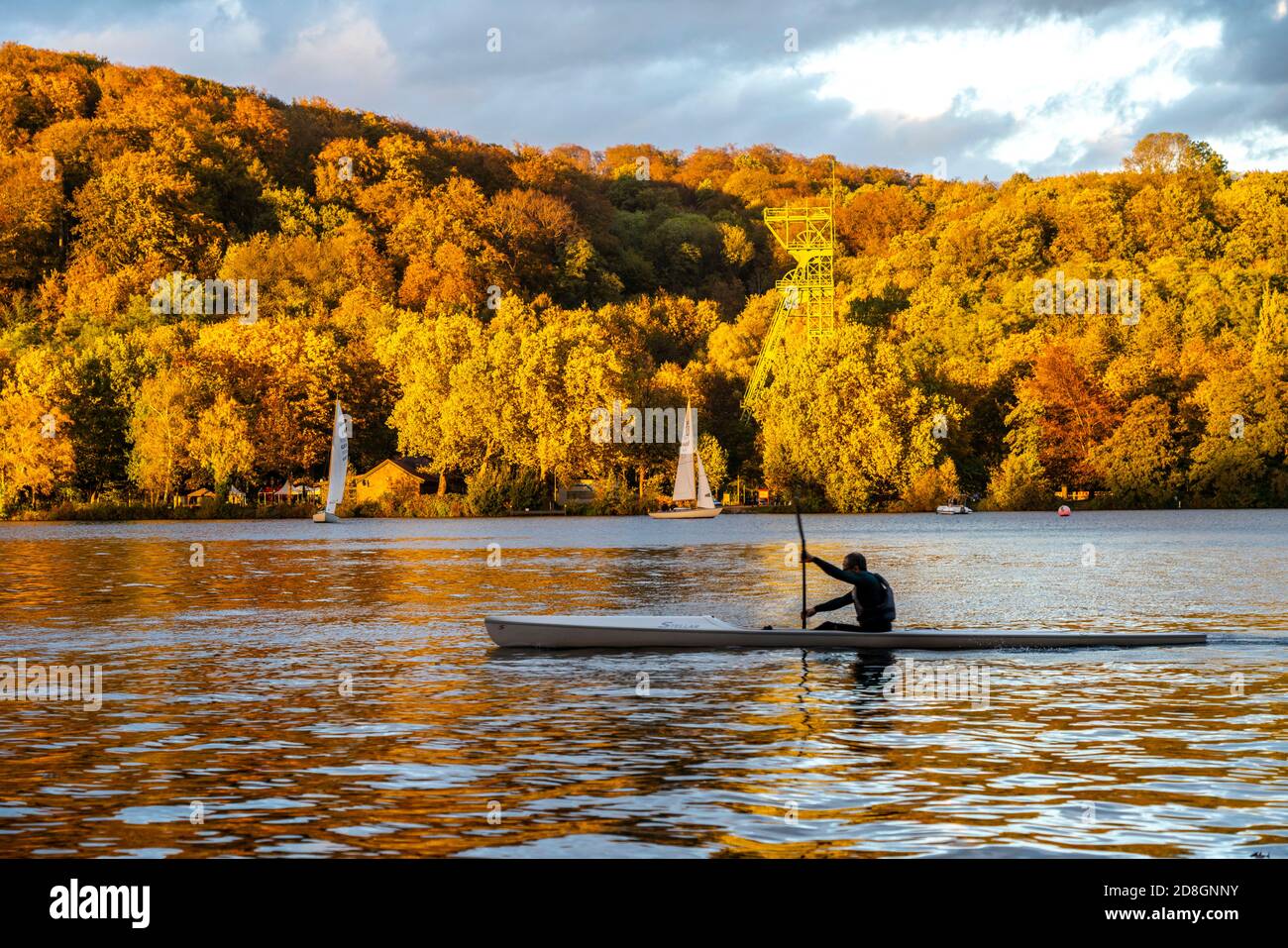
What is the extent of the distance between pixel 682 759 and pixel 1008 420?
10043 cm

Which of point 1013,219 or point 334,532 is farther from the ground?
point 1013,219

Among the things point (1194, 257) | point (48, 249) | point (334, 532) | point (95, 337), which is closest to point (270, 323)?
point (95, 337)

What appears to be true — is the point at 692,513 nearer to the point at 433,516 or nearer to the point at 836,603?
the point at 433,516

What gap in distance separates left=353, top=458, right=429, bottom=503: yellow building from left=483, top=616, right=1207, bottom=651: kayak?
93.8 m

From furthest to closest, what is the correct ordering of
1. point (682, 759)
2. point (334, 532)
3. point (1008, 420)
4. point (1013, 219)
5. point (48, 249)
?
point (48, 249)
point (1013, 219)
point (1008, 420)
point (334, 532)
point (682, 759)

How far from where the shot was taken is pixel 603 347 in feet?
383

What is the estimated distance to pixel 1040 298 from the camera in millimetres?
122625

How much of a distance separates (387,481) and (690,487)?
28.2 m

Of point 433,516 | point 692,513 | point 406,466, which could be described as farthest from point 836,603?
point 406,466

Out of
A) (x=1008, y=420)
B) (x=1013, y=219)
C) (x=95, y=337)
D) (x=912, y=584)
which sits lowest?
(x=912, y=584)

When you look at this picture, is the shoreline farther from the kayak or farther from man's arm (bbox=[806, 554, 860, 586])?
man's arm (bbox=[806, 554, 860, 586])

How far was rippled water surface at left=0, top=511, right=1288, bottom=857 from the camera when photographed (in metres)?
14.0
